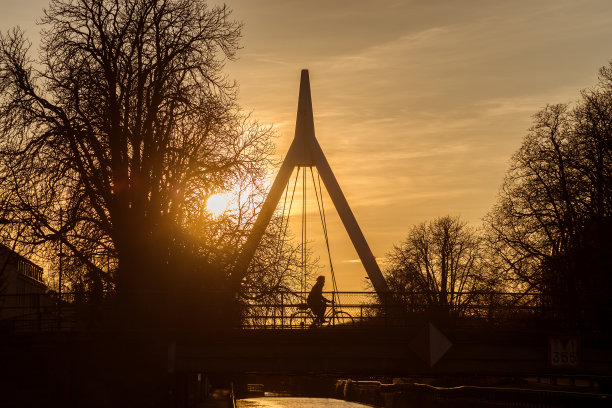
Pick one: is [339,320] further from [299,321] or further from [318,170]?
[318,170]

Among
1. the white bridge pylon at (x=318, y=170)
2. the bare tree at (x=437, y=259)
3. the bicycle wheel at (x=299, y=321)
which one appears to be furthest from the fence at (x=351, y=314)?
the bare tree at (x=437, y=259)

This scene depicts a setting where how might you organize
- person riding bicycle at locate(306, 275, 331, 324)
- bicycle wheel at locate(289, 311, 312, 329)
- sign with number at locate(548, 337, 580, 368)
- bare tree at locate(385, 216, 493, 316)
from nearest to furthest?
1. sign with number at locate(548, 337, 580, 368)
2. bicycle wheel at locate(289, 311, 312, 329)
3. person riding bicycle at locate(306, 275, 331, 324)
4. bare tree at locate(385, 216, 493, 316)

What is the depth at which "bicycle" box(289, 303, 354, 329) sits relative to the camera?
2725cm

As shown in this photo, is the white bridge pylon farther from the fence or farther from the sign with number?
the sign with number

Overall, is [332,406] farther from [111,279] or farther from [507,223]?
[111,279]

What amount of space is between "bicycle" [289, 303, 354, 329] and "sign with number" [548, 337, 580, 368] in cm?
523

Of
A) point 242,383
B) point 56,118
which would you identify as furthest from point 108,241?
point 242,383

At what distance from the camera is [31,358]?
2911 cm

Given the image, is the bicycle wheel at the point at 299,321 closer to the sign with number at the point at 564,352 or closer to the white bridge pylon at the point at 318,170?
the sign with number at the point at 564,352

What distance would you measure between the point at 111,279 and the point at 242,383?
45023 millimetres

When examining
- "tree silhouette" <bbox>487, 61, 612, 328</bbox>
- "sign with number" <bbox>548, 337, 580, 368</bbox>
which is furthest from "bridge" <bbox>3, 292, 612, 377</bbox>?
"tree silhouette" <bbox>487, 61, 612, 328</bbox>

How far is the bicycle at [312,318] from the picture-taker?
2725 centimetres

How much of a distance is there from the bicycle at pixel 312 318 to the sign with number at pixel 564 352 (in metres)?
5.23

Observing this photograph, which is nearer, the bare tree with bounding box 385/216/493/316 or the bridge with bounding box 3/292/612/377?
the bridge with bounding box 3/292/612/377
